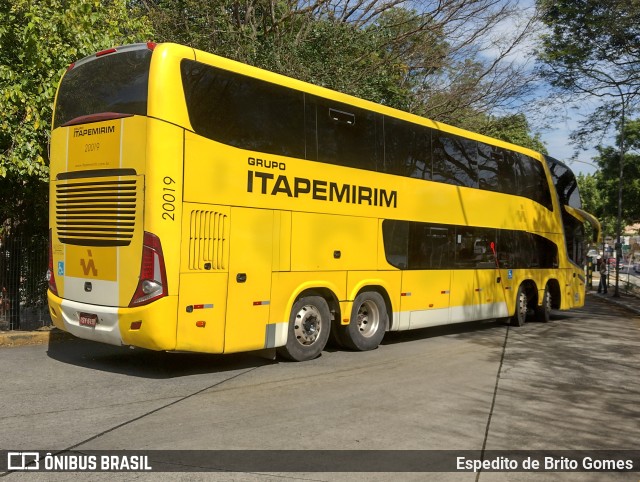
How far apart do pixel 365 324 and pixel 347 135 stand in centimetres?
313

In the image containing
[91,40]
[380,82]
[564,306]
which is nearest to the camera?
[91,40]

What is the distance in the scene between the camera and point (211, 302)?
7.53m

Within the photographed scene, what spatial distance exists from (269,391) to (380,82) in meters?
13.1

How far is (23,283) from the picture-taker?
11.9 metres

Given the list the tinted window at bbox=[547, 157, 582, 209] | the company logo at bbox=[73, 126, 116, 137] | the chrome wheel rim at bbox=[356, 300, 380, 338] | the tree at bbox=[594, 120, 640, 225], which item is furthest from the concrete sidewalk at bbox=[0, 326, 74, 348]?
the tree at bbox=[594, 120, 640, 225]

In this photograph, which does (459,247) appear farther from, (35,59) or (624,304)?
(624,304)

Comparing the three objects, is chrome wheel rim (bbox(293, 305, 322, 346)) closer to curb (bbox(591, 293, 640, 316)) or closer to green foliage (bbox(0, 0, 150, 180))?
green foliage (bbox(0, 0, 150, 180))

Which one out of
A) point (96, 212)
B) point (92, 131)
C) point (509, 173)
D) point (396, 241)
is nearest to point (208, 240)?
point (96, 212)

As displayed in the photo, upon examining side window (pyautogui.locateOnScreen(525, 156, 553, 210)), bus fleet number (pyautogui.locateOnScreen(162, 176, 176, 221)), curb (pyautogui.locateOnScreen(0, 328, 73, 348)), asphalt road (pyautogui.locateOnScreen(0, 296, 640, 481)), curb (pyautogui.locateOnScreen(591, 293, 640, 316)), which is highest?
side window (pyautogui.locateOnScreen(525, 156, 553, 210))

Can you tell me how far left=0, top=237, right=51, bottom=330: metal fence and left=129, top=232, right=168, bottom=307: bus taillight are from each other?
567 centimetres

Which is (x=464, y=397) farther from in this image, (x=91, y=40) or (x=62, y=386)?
(x=91, y=40)

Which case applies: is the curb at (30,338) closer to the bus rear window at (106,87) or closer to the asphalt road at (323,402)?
the asphalt road at (323,402)

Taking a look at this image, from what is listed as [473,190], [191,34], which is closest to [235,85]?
[473,190]

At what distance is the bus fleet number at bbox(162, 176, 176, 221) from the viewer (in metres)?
7.12
